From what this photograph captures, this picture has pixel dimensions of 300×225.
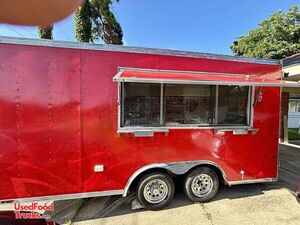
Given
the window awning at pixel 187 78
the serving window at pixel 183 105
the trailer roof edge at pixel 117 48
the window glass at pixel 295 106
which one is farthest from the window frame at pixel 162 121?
the window glass at pixel 295 106

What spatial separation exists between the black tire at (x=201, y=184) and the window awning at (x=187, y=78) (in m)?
1.71

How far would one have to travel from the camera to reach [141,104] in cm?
430

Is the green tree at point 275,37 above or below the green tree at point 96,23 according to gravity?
above

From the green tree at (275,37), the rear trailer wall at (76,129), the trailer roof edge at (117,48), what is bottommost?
the rear trailer wall at (76,129)

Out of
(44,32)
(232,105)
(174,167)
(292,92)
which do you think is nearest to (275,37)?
(292,92)

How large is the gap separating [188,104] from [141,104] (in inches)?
36.7

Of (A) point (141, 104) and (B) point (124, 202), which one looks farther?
(B) point (124, 202)

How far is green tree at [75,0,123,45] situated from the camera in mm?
11977

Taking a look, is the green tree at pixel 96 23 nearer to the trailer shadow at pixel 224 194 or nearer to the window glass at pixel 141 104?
the window glass at pixel 141 104

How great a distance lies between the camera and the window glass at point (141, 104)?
420cm

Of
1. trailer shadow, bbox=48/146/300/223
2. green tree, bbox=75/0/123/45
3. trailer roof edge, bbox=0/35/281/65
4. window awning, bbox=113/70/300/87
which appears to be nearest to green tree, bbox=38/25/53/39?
green tree, bbox=75/0/123/45

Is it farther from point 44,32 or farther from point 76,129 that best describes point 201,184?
point 44,32

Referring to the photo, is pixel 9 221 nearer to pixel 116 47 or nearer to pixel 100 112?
pixel 100 112

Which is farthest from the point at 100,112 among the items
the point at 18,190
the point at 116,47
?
the point at 18,190
